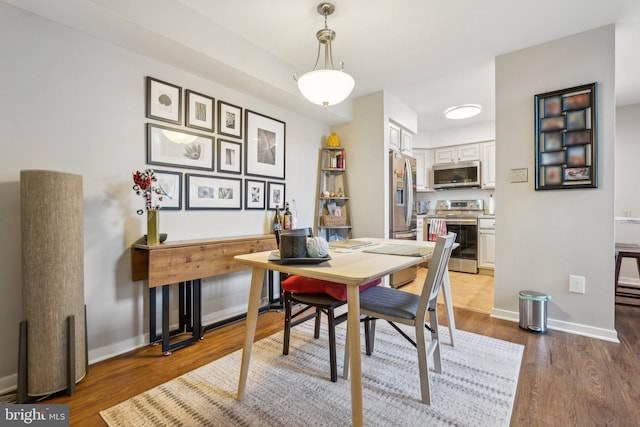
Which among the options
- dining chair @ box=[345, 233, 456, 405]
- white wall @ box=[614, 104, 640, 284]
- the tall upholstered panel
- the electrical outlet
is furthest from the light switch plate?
the tall upholstered panel

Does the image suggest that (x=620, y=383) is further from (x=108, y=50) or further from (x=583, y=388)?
(x=108, y=50)

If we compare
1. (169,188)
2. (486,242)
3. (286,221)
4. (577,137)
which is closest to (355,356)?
(169,188)

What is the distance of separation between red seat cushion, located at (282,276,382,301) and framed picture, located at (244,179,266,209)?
120 centimetres

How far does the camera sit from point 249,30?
92.7 inches

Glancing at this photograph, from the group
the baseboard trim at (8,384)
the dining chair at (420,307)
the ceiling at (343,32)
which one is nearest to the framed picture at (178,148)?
the ceiling at (343,32)

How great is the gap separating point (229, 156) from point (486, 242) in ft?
13.3

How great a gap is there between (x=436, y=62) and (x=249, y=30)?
180 cm

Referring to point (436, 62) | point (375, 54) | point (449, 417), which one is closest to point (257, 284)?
point (449, 417)

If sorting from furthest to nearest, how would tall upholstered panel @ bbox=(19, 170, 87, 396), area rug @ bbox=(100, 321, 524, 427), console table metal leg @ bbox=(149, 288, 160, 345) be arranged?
1. console table metal leg @ bbox=(149, 288, 160, 345)
2. tall upholstered panel @ bbox=(19, 170, 87, 396)
3. area rug @ bbox=(100, 321, 524, 427)

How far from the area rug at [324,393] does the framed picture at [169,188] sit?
1.24m

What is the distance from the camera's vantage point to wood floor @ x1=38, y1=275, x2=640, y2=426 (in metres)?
1.43

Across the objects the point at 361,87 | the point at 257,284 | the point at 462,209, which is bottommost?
the point at 257,284

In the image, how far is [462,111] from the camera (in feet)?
13.5

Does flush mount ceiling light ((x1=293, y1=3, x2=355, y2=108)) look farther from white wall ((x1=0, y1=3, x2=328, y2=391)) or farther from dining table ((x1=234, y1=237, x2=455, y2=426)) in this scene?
white wall ((x1=0, y1=3, x2=328, y2=391))
